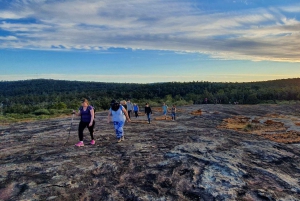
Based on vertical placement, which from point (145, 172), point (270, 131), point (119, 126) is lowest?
point (270, 131)

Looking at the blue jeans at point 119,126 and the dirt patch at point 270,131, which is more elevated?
the blue jeans at point 119,126

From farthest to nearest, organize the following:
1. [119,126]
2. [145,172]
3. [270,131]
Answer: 1. [270,131]
2. [119,126]
3. [145,172]

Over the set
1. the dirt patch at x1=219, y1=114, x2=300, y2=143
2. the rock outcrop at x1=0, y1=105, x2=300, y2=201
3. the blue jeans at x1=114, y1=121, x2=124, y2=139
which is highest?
the blue jeans at x1=114, y1=121, x2=124, y2=139

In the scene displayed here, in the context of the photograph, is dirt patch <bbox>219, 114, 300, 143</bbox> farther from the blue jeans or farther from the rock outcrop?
the blue jeans

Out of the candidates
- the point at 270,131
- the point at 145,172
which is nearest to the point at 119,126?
the point at 145,172

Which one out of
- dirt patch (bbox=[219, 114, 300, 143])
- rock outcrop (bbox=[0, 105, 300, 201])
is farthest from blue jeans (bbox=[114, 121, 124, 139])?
dirt patch (bbox=[219, 114, 300, 143])

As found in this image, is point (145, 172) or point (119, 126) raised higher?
point (119, 126)

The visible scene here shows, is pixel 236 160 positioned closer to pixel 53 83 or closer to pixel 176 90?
pixel 176 90

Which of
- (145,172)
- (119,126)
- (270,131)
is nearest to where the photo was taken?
(145,172)

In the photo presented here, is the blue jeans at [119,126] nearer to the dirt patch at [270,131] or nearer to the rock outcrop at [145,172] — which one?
the rock outcrop at [145,172]

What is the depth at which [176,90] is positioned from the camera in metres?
119

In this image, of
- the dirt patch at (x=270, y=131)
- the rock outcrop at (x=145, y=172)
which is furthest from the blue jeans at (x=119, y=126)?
the dirt patch at (x=270, y=131)

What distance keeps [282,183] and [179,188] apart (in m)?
3.38

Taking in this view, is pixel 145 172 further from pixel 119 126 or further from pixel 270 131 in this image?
pixel 270 131
